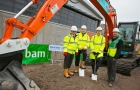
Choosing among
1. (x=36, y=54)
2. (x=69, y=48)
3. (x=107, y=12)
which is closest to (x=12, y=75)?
(x=69, y=48)

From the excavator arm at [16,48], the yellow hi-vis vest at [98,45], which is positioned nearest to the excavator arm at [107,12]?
the yellow hi-vis vest at [98,45]

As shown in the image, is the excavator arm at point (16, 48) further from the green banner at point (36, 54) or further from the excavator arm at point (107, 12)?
the green banner at point (36, 54)

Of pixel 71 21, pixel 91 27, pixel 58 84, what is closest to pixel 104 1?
pixel 58 84

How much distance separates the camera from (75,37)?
25.0ft

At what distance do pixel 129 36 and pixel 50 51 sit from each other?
16.6ft

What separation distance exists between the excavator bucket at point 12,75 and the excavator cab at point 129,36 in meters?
8.17

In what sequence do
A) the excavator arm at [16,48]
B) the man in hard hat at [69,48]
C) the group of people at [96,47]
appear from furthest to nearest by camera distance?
the group of people at [96,47], the man in hard hat at [69,48], the excavator arm at [16,48]

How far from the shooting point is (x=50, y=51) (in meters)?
13.5

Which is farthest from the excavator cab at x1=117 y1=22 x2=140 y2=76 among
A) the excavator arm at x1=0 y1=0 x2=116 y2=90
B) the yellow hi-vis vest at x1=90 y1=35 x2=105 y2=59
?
the excavator arm at x1=0 y1=0 x2=116 y2=90

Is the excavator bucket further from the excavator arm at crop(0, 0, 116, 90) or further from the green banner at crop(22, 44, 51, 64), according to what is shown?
the green banner at crop(22, 44, 51, 64)

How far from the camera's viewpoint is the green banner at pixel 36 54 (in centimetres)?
1174

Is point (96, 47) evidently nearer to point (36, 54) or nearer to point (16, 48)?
point (16, 48)

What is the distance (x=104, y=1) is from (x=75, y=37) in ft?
6.46

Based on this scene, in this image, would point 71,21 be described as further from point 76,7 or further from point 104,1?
point 104,1
